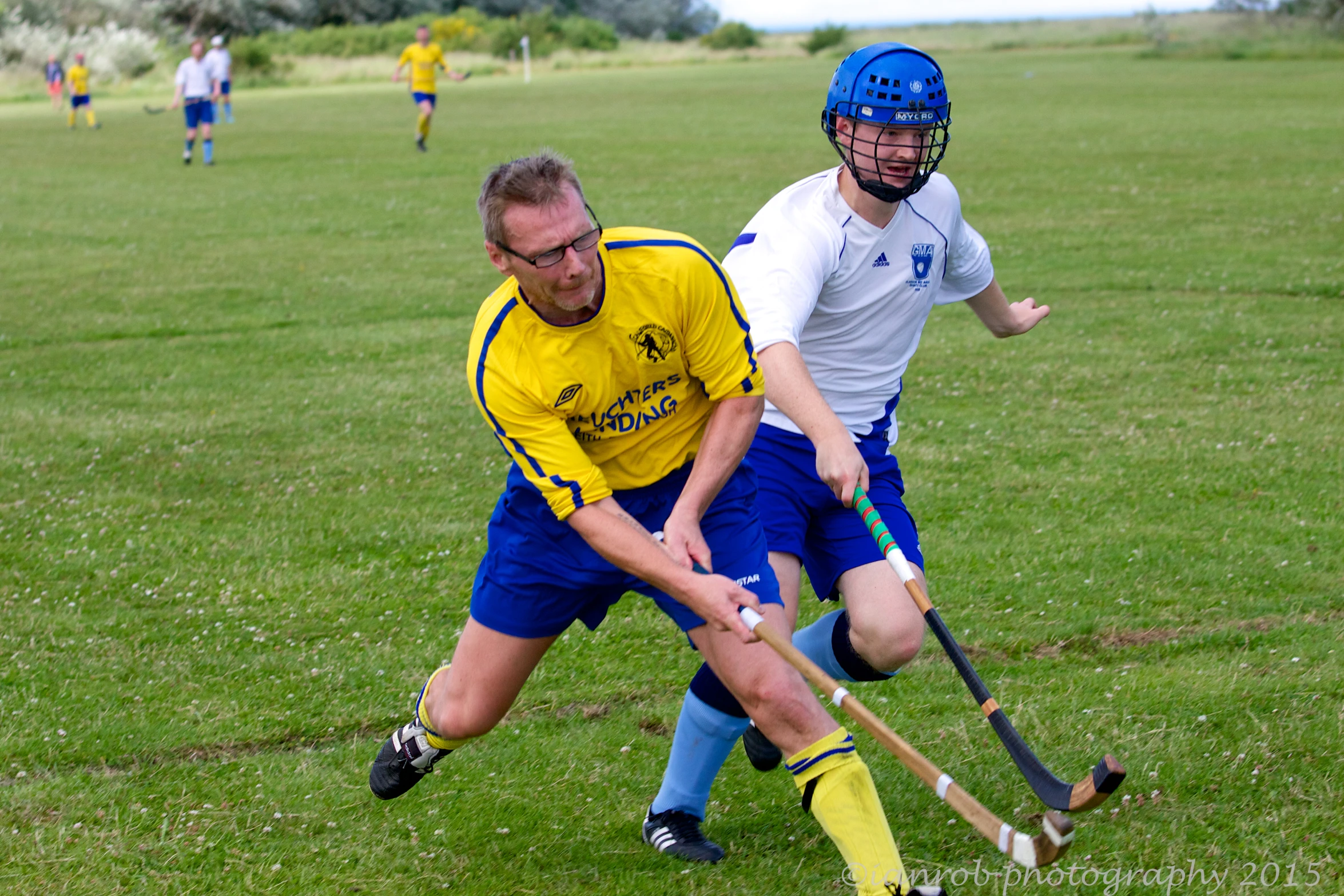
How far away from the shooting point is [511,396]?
3.54 metres

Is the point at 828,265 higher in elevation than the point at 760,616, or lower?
higher

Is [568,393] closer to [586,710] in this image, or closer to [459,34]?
[586,710]

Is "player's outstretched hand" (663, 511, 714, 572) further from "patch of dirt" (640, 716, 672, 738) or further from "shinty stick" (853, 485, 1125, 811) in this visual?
"patch of dirt" (640, 716, 672, 738)

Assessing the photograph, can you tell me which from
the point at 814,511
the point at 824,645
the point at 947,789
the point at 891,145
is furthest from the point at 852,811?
the point at 891,145

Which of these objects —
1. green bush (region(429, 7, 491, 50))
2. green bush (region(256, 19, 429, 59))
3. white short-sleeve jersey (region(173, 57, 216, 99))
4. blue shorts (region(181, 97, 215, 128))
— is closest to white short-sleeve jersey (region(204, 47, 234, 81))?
white short-sleeve jersey (region(173, 57, 216, 99))

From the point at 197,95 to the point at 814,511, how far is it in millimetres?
22376

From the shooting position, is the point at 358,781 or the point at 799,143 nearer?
the point at 358,781

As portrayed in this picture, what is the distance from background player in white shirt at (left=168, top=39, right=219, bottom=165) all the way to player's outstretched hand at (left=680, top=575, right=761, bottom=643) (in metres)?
22.5

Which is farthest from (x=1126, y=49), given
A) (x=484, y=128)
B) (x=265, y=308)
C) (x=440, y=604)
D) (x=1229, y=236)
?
(x=440, y=604)

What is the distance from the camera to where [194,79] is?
23312mm

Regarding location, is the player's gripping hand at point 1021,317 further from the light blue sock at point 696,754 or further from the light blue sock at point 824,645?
the light blue sock at point 696,754

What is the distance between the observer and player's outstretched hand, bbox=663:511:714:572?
3.54 metres

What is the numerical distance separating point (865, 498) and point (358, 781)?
2036 mm

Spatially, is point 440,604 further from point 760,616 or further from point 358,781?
point 760,616
